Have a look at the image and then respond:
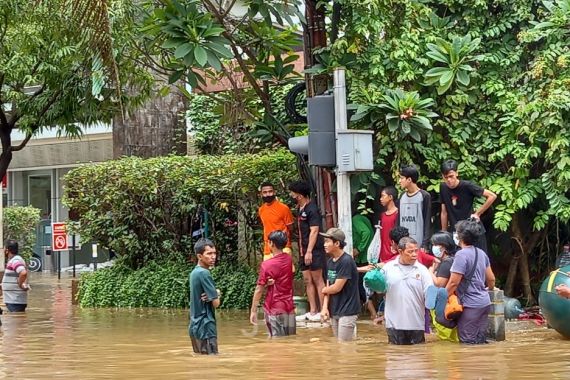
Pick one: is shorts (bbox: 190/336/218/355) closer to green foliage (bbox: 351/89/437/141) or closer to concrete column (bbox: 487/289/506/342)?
concrete column (bbox: 487/289/506/342)

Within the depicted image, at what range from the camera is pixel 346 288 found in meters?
12.5

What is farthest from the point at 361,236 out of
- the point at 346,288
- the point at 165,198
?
the point at 165,198

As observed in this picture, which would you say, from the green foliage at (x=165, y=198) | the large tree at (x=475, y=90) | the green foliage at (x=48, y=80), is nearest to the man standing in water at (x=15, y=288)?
the green foliage at (x=165, y=198)

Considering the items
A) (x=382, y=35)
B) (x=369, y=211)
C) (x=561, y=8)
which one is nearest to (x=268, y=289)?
(x=369, y=211)

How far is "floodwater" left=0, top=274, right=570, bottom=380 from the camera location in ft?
33.4

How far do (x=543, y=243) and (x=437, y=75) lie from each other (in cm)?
310

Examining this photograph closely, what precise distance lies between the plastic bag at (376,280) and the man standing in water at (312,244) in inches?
110

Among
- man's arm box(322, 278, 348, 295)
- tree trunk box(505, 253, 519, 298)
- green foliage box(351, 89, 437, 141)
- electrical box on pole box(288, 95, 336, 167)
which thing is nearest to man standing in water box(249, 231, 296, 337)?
man's arm box(322, 278, 348, 295)

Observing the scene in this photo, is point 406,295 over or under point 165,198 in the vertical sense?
under

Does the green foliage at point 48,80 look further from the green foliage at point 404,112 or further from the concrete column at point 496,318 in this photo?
the concrete column at point 496,318

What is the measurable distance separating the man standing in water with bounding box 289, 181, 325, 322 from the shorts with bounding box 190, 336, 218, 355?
137 inches

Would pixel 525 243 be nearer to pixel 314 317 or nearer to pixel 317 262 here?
pixel 317 262

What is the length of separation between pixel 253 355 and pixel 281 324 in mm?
1574

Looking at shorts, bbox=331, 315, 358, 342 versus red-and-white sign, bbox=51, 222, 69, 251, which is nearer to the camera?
shorts, bbox=331, 315, 358, 342
